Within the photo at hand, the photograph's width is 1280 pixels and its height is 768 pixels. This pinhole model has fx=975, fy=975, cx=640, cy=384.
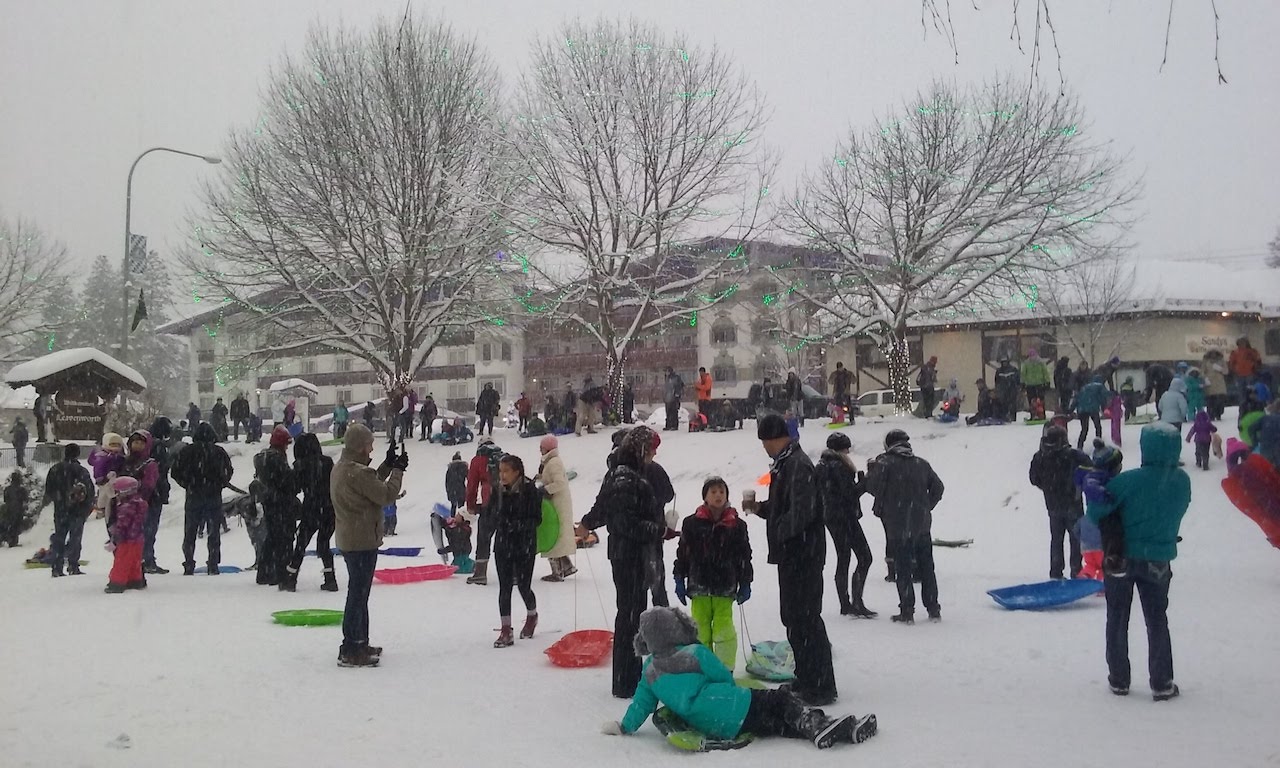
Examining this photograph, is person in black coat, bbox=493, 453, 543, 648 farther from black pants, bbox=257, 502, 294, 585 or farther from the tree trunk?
the tree trunk

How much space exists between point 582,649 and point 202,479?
636cm

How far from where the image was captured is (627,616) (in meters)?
5.81

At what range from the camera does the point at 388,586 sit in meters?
11.0

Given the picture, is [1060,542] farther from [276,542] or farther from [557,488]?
[276,542]

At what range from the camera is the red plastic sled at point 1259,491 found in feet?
27.7

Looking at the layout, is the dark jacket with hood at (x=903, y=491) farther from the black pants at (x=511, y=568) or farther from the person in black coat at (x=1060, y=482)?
the black pants at (x=511, y=568)

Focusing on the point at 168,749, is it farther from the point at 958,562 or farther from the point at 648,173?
the point at 648,173

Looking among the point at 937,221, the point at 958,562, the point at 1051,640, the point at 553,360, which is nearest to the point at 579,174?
the point at 937,221

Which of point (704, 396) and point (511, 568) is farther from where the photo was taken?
point (704, 396)

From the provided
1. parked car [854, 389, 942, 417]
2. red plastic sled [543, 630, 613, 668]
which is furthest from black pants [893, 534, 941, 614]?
parked car [854, 389, 942, 417]

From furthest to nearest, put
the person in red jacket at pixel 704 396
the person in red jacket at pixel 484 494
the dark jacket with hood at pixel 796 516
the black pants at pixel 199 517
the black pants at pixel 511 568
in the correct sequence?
the person in red jacket at pixel 704 396 < the black pants at pixel 199 517 < the person in red jacket at pixel 484 494 < the black pants at pixel 511 568 < the dark jacket with hood at pixel 796 516

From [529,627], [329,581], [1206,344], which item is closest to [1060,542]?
[529,627]

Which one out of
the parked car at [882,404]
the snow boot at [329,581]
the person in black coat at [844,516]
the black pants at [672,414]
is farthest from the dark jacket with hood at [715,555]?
the black pants at [672,414]

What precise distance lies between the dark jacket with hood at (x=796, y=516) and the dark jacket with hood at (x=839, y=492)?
1.90 meters
